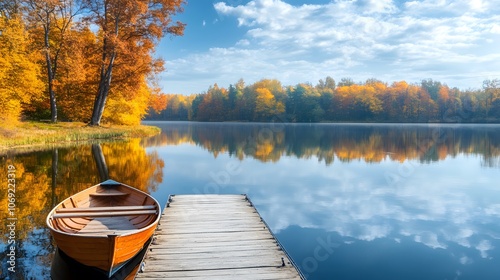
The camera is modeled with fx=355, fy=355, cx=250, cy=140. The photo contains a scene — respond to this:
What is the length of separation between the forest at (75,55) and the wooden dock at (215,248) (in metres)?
24.4

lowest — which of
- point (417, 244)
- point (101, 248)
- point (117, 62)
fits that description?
point (417, 244)

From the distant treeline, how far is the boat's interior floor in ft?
299

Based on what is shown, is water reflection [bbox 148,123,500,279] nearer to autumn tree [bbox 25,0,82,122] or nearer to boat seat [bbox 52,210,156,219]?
boat seat [bbox 52,210,156,219]

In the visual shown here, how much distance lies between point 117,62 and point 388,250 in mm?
33722

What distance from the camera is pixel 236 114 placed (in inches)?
4296

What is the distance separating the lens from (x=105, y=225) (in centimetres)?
806

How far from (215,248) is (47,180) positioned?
10686 millimetres

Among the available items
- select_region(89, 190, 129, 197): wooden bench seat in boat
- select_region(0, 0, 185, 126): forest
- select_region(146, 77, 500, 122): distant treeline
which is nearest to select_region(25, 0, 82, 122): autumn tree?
select_region(0, 0, 185, 126): forest

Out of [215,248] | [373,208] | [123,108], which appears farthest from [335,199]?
[123,108]

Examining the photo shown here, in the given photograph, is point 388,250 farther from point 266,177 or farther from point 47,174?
point 47,174

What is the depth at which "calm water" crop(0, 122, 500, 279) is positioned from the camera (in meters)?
7.32

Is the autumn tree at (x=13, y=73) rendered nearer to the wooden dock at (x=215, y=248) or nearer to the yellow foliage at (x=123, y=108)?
the yellow foliage at (x=123, y=108)

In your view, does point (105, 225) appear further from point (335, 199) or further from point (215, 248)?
point (335, 199)

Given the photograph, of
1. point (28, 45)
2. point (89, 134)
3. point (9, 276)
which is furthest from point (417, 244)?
point (28, 45)
